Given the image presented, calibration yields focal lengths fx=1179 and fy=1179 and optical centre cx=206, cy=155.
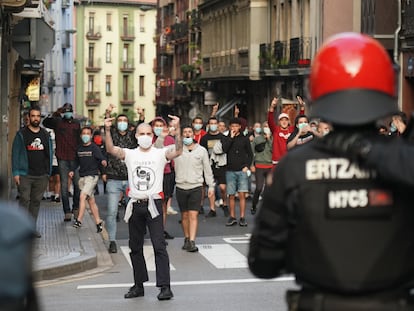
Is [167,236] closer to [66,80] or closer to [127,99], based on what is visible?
[66,80]

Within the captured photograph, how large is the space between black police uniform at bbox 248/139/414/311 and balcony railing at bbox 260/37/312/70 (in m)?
36.0

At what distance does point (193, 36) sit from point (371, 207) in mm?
64492

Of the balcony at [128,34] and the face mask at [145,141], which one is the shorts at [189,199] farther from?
the balcony at [128,34]

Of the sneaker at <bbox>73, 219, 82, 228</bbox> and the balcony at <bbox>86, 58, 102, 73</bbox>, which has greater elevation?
the balcony at <bbox>86, 58, 102, 73</bbox>

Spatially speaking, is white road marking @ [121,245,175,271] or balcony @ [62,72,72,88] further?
balcony @ [62,72,72,88]

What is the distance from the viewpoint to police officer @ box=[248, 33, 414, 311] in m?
4.25

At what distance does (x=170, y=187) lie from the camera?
18703 millimetres

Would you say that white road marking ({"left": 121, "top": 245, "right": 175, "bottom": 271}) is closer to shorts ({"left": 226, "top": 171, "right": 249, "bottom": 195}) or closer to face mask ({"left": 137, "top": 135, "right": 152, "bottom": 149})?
face mask ({"left": 137, "top": 135, "right": 152, "bottom": 149})

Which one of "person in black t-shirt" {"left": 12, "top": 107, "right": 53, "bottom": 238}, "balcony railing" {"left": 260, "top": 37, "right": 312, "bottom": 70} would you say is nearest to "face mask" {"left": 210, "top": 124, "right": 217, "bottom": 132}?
"person in black t-shirt" {"left": 12, "top": 107, "right": 53, "bottom": 238}

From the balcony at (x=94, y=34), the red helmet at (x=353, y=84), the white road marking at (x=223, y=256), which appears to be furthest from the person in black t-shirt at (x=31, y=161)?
the balcony at (x=94, y=34)

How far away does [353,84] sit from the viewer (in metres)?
4.41

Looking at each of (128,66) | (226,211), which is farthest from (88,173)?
(128,66)

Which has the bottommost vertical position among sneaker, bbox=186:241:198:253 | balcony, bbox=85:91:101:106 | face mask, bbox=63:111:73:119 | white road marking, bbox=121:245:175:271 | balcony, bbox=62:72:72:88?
white road marking, bbox=121:245:175:271

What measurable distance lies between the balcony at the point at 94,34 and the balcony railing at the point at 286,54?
5846cm
